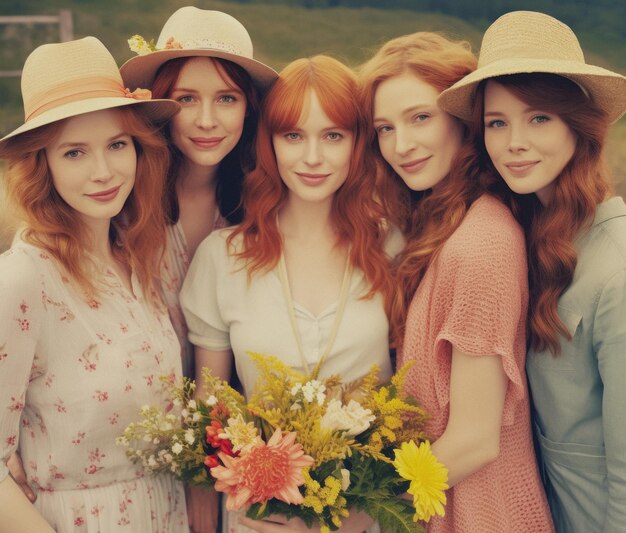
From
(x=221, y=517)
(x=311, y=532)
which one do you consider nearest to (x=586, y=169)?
(x=311, y=532)

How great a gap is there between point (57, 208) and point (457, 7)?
8609 mm

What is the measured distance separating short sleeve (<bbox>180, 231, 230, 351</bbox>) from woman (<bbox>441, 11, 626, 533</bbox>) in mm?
921

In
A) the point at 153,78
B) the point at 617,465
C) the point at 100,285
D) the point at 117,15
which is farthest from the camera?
the point at 117,15

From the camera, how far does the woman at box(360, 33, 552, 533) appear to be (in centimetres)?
191

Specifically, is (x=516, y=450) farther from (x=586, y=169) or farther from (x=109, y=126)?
(x=109, y=126)

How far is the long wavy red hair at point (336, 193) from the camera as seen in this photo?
2240 mm

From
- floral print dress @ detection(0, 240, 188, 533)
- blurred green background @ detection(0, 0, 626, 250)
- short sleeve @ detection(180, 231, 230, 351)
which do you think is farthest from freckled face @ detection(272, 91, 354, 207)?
blurred green background @ detection(0, 0, 626, 250)

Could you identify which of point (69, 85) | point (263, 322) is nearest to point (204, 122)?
point (69, 85)

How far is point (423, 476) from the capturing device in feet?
5.99

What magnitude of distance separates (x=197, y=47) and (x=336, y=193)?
68 centimetres

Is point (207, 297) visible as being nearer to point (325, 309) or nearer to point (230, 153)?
point (325, 309)

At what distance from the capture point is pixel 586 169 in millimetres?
2025

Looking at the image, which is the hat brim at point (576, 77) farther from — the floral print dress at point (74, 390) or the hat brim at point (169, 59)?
the floral print dress at point (74, 390)

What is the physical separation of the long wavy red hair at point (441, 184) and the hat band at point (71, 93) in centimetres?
83
